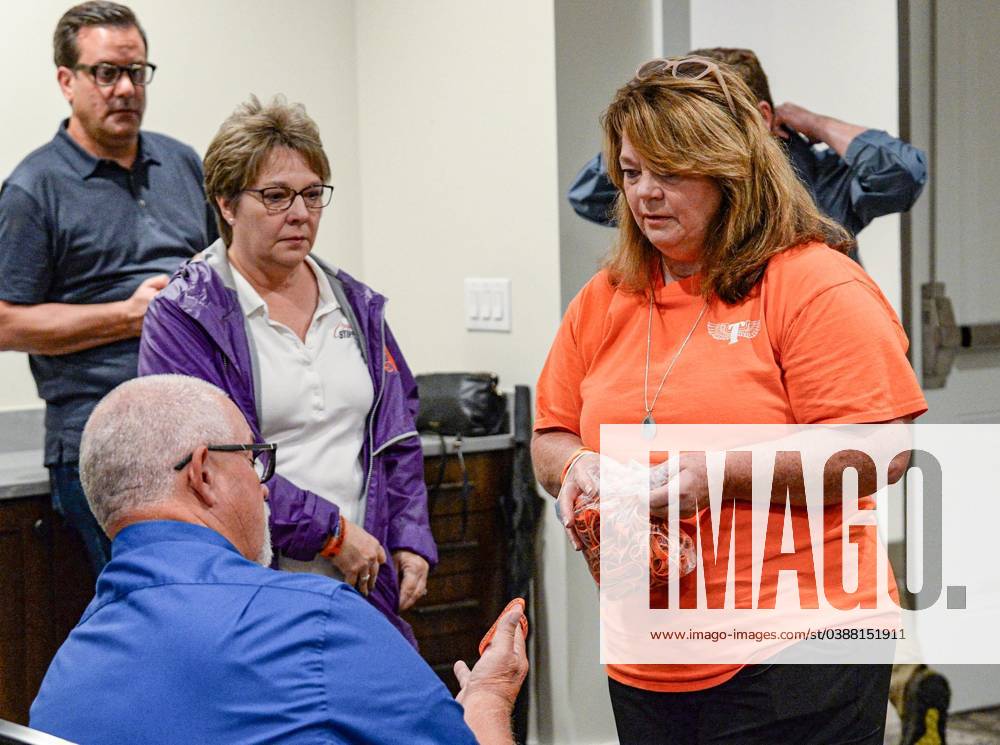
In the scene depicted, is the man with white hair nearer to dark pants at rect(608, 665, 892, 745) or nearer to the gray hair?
the gray hair

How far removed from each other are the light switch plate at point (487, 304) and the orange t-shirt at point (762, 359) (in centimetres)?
157

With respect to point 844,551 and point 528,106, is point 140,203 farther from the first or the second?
point 844,551

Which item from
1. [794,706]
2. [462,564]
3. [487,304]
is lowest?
[462,564]

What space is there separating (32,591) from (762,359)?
1.89 m

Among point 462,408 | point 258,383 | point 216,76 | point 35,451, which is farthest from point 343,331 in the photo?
point 216,76

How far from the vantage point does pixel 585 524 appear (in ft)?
5.57

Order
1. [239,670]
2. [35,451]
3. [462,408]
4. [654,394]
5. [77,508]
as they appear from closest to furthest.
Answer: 1. [239,670]
2. [654,394]
3. [77,508]
4. [462,408]
5. [35,451]

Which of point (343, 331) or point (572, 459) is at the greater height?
point (343, 331)

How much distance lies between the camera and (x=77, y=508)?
2664 mm

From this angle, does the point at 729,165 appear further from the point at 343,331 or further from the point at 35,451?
the point at 35,451

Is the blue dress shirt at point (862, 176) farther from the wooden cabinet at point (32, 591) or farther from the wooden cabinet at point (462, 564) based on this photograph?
the wooden cabinet at point (32, 591)

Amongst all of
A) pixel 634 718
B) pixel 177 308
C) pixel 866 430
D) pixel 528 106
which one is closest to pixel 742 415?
pixel 866 430

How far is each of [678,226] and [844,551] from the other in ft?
1.58

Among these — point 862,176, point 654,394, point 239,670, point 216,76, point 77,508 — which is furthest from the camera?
point 216,76
